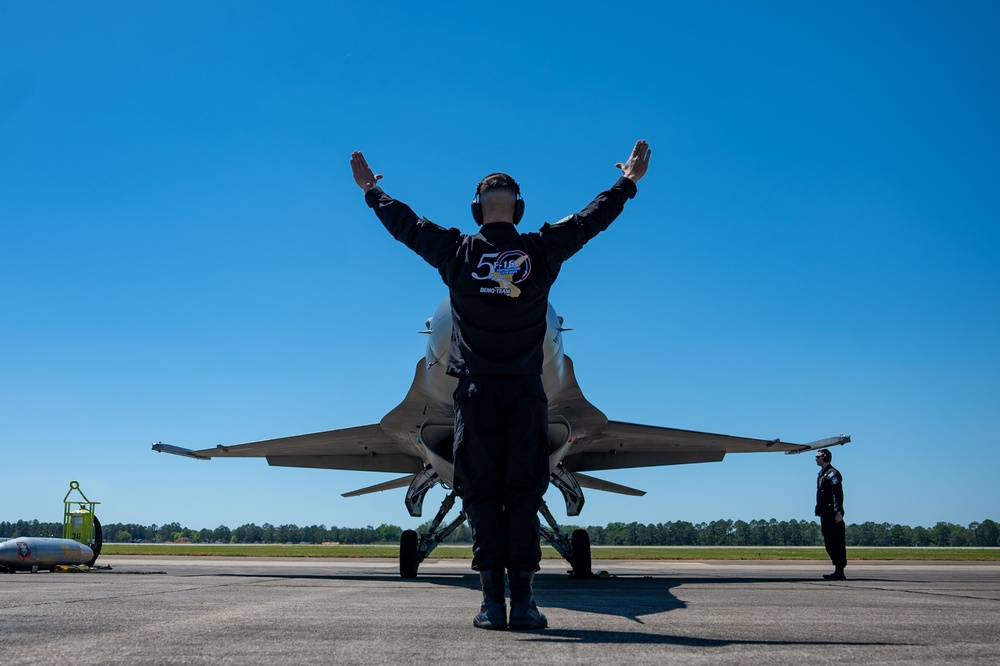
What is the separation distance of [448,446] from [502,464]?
4490 mm

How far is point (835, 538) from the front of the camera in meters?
12.1

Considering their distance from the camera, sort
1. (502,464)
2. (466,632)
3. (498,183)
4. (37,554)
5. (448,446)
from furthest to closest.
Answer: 1. (37,554)
2. (448,446)
3. (498,183)
4. (502,464)
5. (466,632)

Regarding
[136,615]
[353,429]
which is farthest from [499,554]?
[353,429]

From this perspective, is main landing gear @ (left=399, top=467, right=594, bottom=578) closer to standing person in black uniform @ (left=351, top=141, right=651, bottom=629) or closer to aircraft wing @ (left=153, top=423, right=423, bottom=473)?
aircraft wing @ (left=153, top=423, right=423, bottom=473)

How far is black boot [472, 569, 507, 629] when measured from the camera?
11.8ft

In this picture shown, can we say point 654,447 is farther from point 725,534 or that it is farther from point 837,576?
point 725,534

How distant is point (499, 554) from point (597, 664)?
156 centimetres

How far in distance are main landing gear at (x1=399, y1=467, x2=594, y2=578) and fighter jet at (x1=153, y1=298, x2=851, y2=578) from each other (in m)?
0.02

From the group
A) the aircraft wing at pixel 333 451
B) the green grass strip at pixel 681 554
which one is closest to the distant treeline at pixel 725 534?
the green grass strip at pixel 681 554

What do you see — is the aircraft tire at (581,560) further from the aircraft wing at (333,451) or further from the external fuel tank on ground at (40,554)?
the external fuel tank on ground at (40,554)

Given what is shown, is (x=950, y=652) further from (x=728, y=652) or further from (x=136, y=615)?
(x=136, y=615)

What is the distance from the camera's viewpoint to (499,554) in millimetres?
3908

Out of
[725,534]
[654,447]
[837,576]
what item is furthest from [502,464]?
[725,534]

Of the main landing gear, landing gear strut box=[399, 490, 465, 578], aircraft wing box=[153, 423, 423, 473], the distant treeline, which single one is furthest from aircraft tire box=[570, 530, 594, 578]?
the distant treeline
